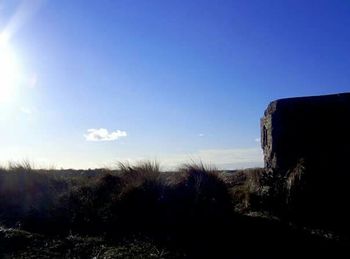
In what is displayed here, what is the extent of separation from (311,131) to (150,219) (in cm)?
433

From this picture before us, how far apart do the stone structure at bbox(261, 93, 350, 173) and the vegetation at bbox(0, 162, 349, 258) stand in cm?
77

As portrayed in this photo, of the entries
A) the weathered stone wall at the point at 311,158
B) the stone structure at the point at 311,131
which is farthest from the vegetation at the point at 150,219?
the stone structure at the point at 311,131

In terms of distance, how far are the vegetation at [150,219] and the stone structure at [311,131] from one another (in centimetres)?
77

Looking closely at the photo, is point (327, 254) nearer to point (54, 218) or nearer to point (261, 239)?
point (261, 239)

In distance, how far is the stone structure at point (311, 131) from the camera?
11812 millimetres

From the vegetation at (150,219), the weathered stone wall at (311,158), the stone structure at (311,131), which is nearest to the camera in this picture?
the vegetation at (150,219)

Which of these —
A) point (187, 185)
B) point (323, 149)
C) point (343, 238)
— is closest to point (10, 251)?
point (187, 185)

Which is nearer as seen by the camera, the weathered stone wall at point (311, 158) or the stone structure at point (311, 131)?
the weathered stone wall at point (311, 158)

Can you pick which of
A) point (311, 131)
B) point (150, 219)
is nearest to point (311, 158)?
point (311, 131)

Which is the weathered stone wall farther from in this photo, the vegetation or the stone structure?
the vegetation

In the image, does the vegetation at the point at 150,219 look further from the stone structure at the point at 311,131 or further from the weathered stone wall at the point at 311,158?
the stone structure at the point at 311,131

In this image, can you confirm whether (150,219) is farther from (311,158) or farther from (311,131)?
(311,131)

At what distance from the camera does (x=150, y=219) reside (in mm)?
11414

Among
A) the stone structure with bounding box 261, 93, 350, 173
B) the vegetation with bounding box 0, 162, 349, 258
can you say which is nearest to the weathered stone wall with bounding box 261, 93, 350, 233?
the stone structure with bounding box 261, 93, 350, 173
